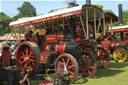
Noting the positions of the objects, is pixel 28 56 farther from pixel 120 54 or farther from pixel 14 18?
pixel 14 18

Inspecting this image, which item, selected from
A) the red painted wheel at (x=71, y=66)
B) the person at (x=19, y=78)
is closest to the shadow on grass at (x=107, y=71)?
the red painted wheel at (x=71, y=66)

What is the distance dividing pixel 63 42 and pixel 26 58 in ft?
4.82

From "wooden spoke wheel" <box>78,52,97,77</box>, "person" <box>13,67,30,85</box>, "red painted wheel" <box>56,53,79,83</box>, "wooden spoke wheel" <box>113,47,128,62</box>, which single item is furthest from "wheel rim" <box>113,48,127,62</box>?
"person" <box>13,67,30,85</box>

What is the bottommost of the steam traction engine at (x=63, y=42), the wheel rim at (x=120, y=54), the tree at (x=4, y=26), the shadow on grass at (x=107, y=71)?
the shadow on grass at (x=107, y=71)

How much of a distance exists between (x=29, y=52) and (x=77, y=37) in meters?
1.84

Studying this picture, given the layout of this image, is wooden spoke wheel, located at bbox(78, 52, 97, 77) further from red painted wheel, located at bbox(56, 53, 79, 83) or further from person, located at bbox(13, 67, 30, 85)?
person, located at bbox(13, 67, 30, 85)

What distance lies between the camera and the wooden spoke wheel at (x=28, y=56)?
195 inches

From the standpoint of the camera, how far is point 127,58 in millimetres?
8305

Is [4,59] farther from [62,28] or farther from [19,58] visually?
[62,28]

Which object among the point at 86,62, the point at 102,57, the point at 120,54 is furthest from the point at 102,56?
the point at 120,54

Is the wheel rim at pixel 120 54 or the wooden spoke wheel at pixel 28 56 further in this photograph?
the wheel rim at pixel 120 54

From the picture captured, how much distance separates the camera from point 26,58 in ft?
17.5

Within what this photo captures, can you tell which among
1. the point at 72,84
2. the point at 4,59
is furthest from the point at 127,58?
the point at 4,59

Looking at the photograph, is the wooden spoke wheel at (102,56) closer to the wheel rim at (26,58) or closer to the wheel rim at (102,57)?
the wheel rim at (102,57)
